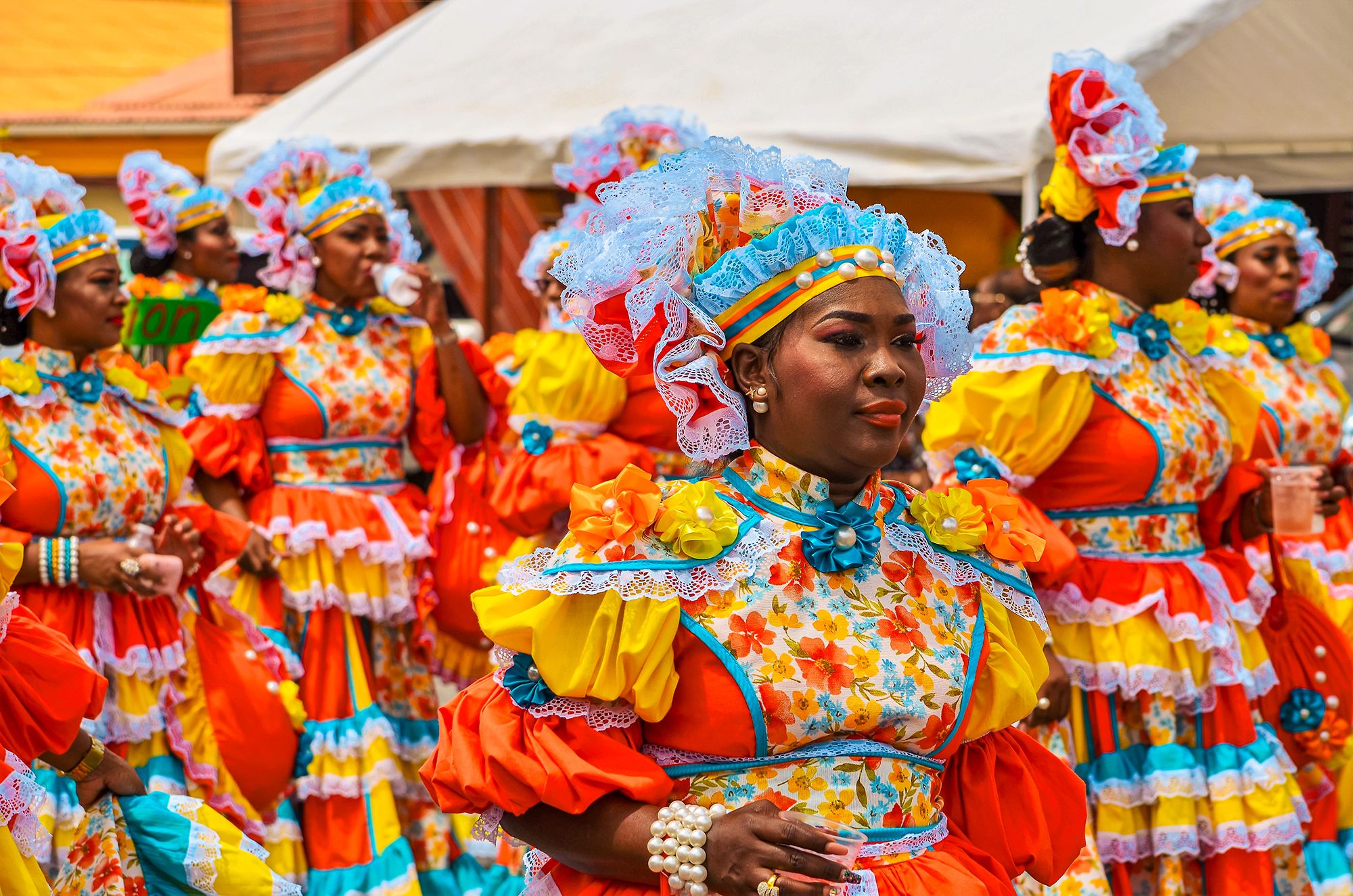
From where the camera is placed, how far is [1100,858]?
15.0 ft

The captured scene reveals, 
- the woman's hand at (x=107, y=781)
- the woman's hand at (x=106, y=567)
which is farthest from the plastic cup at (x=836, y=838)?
the woman's hand at (x=106, y=567)

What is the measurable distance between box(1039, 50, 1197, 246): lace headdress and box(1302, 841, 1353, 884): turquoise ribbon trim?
2.06 metres

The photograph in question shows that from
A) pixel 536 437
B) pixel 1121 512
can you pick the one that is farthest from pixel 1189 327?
pixel 536 437

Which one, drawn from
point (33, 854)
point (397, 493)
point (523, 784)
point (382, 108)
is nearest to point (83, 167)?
point (382, 108)

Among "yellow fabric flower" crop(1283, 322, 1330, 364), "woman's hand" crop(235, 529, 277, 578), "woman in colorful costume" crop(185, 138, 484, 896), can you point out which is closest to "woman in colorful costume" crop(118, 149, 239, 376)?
"woman in colorful costume" crop(185, 138, 484, 896)

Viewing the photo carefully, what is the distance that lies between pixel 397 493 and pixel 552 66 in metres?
3.69

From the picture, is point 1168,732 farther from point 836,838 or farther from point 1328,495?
point 836,838

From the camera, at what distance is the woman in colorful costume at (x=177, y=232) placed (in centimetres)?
776

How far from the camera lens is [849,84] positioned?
7703mm

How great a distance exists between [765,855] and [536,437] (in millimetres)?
3533

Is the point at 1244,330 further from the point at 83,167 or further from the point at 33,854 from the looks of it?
the point at 83,167

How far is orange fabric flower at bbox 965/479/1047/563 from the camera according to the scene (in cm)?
298

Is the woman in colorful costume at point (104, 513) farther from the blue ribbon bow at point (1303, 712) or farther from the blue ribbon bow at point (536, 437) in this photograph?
the blue ribbon bow at point (1303, 712)

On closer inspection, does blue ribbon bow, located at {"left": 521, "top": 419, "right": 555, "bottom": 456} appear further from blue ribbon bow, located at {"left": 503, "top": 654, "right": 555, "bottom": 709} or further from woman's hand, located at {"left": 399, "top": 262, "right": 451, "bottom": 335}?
blue ribbon bow, located at {"left": 503, "top": 654, "right": 555, "bottom": 709}
